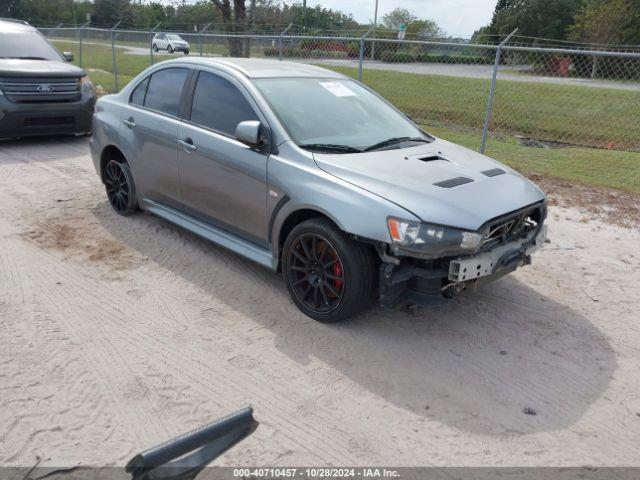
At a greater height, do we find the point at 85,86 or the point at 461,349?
the point at 85,86

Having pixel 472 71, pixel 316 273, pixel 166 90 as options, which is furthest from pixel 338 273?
pixel 472 71

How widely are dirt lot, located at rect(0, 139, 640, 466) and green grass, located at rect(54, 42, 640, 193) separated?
13.3 ft

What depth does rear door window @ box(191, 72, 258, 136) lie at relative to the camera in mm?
4570

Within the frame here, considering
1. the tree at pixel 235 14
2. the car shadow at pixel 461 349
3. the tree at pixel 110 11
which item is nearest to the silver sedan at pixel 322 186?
the car shadow at pixel 461 349

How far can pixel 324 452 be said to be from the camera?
2.84m

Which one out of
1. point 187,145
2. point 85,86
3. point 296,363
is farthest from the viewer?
point 85,86

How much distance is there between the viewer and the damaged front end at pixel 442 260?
3.48 meters

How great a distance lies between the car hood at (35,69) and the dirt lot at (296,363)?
4497mm

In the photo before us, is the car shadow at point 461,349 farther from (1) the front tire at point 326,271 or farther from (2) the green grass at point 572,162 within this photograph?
(2) the green grass at point 572,162

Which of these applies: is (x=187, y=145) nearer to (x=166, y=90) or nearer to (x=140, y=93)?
(x=166, y=90)

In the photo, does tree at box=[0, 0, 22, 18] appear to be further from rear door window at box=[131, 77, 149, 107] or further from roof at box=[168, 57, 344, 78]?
roof at box=[168, 57, 344, 78]

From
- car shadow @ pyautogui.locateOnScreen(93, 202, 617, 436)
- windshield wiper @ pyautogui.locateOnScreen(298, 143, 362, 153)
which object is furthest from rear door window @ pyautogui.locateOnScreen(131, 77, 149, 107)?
windshield wiper @ pyautogui.locateOnScreen(298, 143, 362, 153)

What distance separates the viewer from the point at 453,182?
3.89m

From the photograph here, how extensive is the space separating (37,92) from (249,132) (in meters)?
6.33
